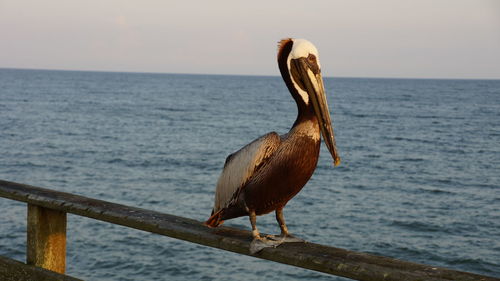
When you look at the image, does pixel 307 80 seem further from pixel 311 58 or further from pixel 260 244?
pixel 260 244

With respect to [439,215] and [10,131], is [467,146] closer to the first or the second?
[439,215]

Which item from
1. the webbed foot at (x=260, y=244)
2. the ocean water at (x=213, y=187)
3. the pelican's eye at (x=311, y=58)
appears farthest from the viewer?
the ocean water at (x=213, y=187)

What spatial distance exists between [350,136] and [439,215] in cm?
2468

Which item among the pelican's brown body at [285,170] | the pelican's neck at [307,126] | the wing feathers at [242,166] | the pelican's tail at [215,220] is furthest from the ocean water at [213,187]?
the pelican's neck at [307,126]

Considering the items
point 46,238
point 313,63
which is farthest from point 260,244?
point 46,238

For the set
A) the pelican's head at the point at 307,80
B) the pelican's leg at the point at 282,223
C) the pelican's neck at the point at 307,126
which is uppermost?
the pelican's head at the point at 307,80

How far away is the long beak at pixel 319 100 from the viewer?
2869mm

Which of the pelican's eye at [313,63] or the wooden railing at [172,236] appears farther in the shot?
the pelican's eye at [313,63]

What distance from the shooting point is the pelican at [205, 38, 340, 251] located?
2.91 metres

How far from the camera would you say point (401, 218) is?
1827 centimetres

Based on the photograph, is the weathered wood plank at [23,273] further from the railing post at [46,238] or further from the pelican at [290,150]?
the pelican at [290,150]

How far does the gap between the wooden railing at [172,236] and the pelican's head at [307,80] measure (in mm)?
589

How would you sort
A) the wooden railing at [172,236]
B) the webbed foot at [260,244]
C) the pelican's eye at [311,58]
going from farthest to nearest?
1. the pelican's eye at [311,58]
2. the webbed foot at [260,244]
3. the wooden railing at [172,236]

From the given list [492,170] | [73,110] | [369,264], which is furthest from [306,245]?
[73,110]
